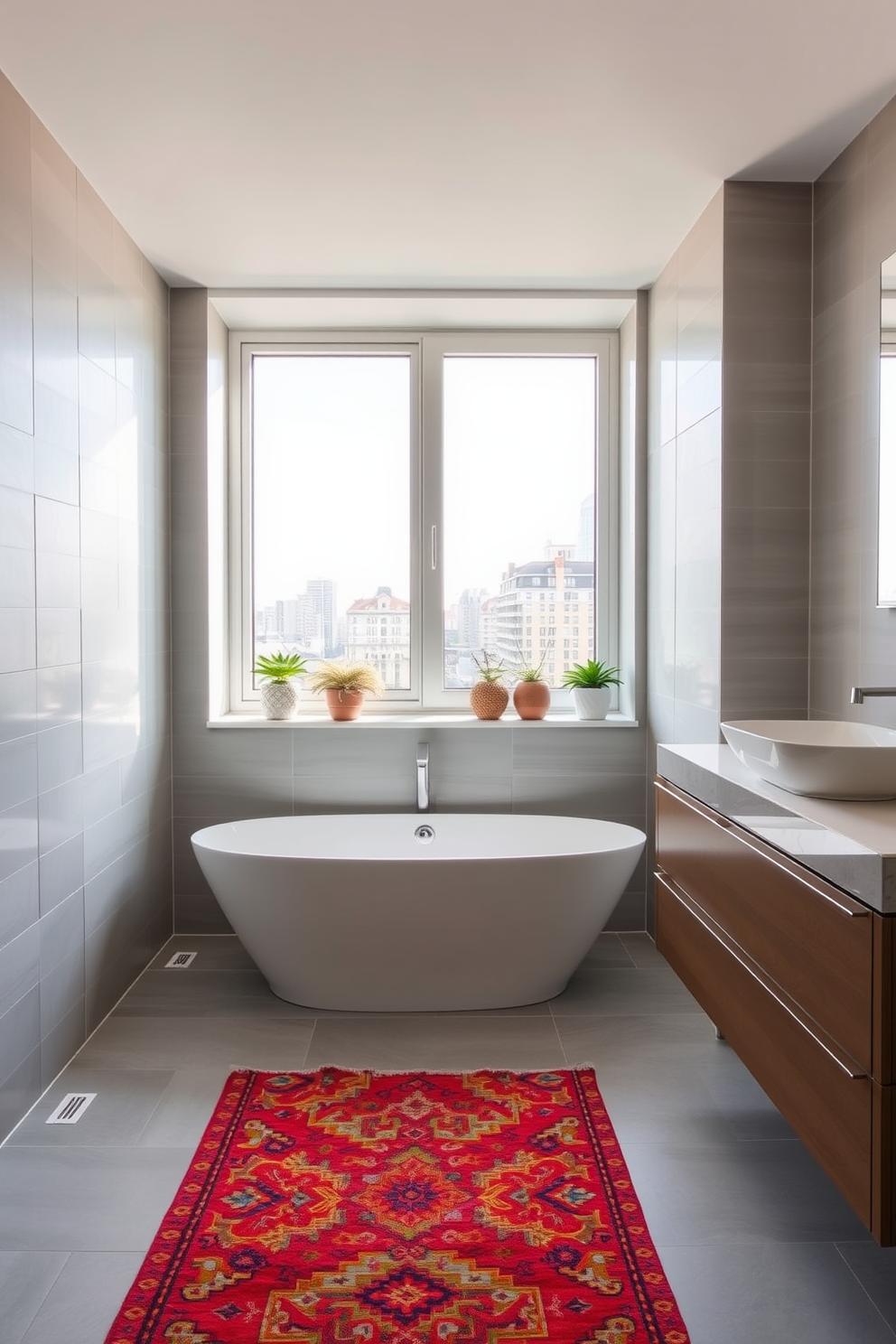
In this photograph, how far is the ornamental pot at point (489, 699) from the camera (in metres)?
3.78

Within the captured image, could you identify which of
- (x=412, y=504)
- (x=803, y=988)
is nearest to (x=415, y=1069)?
(x=803, y=988)

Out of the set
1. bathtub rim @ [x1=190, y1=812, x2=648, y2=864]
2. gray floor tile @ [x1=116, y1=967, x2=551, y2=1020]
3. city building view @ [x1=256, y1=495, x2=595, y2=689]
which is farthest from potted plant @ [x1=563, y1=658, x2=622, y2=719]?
gray floor tile @ [x1=116, y1=967, x2=551, y2=1020]

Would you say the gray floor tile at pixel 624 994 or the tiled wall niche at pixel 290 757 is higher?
the tiled wall niche at pixel 290 757

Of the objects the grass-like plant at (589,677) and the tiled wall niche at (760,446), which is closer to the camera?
the tiled wall niche at (760,446)

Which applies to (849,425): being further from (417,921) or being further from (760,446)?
(417,921)

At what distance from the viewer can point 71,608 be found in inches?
103

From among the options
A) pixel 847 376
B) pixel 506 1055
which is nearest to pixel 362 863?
pixel 506 1055

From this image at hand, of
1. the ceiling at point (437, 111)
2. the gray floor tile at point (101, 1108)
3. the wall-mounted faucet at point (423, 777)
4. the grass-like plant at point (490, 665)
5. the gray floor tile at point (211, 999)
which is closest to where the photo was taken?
the ceiling at point (437, 111)

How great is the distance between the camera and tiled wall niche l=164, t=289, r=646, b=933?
11.9 ft

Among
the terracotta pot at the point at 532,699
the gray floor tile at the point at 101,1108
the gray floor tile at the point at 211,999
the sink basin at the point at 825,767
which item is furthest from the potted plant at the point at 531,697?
the gray floor tile at the point at 101,1108

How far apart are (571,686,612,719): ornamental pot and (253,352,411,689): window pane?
2.53 feet

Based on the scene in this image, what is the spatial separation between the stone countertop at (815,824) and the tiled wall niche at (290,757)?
4.51 ft

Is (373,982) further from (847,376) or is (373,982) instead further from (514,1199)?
(847,376)

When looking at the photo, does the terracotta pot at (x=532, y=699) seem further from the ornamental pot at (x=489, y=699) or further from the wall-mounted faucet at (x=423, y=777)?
the wall-mounted faucet at (x=423, y=777)
